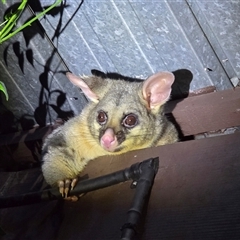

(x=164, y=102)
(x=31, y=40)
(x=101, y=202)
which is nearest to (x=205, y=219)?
(x=101, y=202)

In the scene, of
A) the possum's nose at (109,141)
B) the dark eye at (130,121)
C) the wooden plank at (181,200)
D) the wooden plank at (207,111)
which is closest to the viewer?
the wooden plank at (181,200)

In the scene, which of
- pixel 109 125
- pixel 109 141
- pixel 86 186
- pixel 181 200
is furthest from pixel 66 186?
pixel 181 200

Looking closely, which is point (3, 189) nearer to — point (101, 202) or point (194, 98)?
point (101, 202)

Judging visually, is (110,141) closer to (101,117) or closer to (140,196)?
(101,117)

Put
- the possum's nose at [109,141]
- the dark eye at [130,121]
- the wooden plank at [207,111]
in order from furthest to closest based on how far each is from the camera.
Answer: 1. the wooden plank at [207,111]
2. the dark eye at [130,121]
3. the possum's nose at [109,141]

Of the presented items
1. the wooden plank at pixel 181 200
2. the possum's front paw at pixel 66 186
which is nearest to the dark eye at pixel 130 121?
the wooden plank at pixel 181 200

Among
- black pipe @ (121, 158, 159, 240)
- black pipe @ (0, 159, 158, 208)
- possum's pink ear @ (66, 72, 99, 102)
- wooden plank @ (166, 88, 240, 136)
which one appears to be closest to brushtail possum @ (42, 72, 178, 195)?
possum's pink ear @ (66, 72, 99, 102)

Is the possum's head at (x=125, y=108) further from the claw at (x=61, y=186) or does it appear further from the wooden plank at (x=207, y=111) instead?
the claw at (x=61, y=186)
